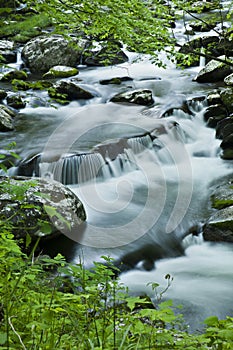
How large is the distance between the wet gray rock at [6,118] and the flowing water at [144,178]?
0.19 metres

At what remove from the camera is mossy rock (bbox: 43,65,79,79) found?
13.3 metres

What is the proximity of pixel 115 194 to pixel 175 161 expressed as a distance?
2286mm

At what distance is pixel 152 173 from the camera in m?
8.23

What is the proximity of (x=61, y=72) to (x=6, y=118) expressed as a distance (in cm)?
473

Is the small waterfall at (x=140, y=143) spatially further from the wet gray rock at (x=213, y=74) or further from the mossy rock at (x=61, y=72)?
the mossy rock at (x=61, y=72)

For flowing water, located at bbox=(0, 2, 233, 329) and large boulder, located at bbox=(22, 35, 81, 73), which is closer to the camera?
flowing water, located at bbox=(0, 2, 233, 329)

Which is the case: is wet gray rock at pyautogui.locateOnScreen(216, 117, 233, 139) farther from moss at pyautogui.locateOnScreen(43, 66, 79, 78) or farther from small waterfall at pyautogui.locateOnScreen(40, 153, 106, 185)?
moss at pyautogui.locateOnScreen(43, 66, 79, 78)

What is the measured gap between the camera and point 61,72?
1344 centimetres

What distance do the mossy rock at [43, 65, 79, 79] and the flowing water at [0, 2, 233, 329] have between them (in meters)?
1.46

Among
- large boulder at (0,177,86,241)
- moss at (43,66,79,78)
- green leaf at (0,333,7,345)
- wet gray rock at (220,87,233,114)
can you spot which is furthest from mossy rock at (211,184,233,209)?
moss at (43,66,79,78)

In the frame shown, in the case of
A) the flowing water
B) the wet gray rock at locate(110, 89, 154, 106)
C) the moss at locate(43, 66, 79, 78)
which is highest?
the moss at locate(43, 66, 79, 78)

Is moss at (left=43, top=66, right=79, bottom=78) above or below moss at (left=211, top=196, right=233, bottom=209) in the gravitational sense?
above

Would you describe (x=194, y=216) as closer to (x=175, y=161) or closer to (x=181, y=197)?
(x=181, y=197)

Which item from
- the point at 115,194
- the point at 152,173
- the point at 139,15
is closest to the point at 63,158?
the point at 115,194
